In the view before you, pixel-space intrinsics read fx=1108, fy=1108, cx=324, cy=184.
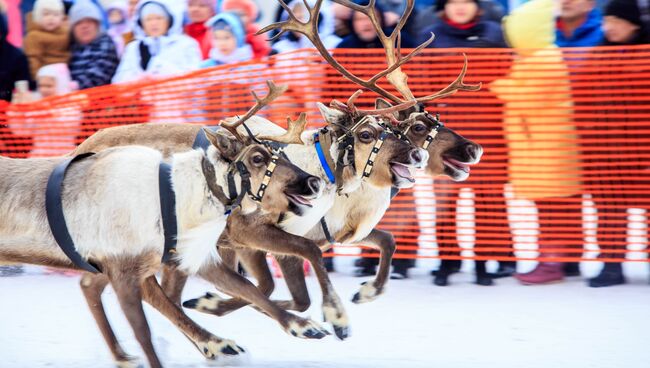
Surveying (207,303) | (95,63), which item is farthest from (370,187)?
(95,63)

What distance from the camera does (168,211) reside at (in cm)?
453

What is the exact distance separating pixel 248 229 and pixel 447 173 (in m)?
1.16

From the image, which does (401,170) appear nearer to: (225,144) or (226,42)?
(225,144)

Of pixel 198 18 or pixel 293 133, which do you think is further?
pixel 198 18

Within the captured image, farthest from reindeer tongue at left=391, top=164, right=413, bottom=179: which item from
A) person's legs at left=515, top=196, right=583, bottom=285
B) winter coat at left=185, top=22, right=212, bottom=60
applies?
winter coat at left=185, top=22, right=212, bottom=60

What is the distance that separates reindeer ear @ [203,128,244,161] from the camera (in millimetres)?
4559

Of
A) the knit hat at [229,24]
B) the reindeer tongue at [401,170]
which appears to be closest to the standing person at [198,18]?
the knit hat at [229,24]

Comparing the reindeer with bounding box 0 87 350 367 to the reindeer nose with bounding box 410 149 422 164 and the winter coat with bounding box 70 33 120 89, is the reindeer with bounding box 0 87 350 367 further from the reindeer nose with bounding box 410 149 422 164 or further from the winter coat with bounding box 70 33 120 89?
the winter coat with bounding box 70 33 120 89

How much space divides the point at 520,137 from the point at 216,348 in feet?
9.91

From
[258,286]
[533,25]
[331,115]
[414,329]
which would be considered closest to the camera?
[331,115]

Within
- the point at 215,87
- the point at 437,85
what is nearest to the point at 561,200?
the point at 437,85

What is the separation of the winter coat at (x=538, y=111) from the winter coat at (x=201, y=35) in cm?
233

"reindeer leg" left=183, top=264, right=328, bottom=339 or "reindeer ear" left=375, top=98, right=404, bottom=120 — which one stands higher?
"reindeer ear" left=375, top=98, right=404, bottom=120

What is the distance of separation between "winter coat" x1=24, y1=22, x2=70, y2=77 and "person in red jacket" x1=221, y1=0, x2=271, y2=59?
4.26 feet
